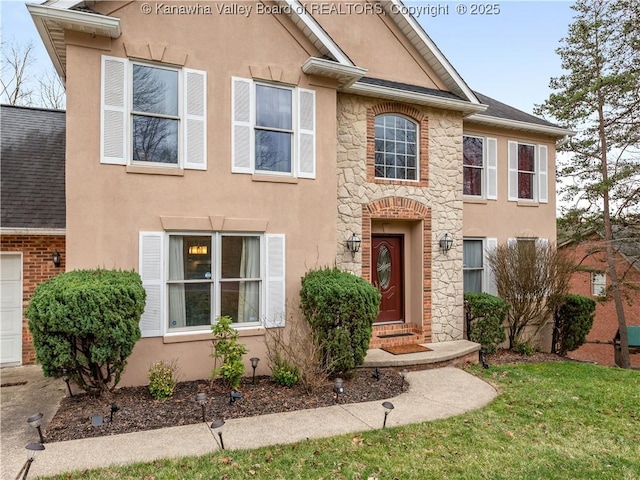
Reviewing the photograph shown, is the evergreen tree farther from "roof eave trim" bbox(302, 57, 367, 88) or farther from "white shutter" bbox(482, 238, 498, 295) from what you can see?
"roof eave trim" bbox(302, 57, 367, 88)

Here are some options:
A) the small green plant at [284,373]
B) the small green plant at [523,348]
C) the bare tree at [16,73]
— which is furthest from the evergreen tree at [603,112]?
the bare tree at [16,73]

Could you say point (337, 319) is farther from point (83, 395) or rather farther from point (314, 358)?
point (83, 395)

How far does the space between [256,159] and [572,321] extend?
9234 mm

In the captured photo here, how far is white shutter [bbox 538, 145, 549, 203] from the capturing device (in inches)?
454

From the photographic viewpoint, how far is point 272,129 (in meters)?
7.20

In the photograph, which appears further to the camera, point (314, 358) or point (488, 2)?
point (488, 2)

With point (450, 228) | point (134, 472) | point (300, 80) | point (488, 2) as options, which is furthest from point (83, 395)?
point (488, 2)

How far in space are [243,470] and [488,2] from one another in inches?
426

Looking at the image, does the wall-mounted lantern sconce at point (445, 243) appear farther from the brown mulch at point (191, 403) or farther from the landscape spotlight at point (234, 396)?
the landscape spotlight at point (234, 396)

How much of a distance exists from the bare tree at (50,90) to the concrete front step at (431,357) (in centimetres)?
1810

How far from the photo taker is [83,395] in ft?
19.2

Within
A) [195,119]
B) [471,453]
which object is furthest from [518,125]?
[471,453]

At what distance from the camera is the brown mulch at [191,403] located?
4.98 meters

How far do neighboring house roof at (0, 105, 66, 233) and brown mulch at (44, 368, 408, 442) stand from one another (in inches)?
151
